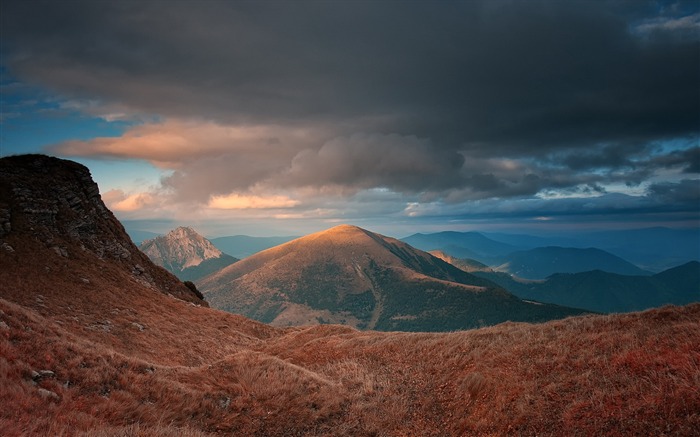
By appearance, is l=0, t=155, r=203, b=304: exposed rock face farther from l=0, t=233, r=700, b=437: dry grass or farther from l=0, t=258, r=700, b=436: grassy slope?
l=0, t=258, r=700, b=436: grassy slope

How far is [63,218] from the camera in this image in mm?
51094

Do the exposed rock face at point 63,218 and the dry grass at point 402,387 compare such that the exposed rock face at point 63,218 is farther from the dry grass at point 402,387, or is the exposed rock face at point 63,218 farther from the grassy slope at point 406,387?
the grassy slope at point 406,387

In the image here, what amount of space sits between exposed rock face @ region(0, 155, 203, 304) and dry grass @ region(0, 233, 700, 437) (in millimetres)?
33645

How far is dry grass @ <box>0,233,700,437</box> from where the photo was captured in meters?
11.6

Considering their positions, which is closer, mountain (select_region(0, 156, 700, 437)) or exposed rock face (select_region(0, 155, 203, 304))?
mountain (select_region(0, 156, 700, 437))

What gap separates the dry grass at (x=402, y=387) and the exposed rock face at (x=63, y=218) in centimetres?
3364

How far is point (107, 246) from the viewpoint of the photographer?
181 feet

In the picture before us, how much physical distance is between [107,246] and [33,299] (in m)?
24.3

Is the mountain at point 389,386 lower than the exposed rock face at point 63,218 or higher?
lower

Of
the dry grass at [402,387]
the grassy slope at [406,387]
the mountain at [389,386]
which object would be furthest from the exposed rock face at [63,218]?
the grassy slope at [406,387]

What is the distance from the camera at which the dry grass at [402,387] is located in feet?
38.1

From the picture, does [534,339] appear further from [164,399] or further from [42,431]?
[42,431]

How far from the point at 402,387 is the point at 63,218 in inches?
2217

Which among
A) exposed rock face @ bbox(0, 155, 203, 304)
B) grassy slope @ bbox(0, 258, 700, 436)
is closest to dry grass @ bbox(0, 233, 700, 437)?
grassy slope @ bbox(0, 258, 700, 436)
